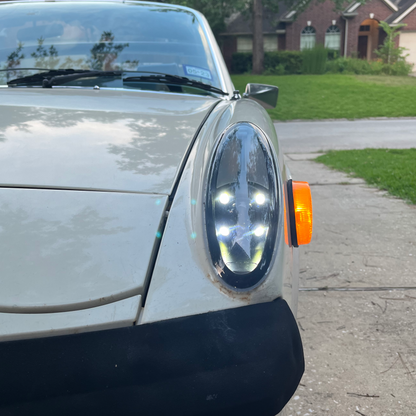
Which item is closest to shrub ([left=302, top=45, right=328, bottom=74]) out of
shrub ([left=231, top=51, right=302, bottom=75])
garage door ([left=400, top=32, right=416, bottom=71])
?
shrub ([left=231, top=51, right=302, bottom=75])

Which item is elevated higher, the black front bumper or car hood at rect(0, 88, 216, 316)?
car hood at rect(0, 88, 216, 316)

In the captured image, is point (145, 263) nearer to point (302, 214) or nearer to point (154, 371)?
point (154, 371)

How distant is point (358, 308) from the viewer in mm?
2391

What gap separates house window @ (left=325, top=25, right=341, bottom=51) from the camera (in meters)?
33.2

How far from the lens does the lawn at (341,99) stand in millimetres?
13172

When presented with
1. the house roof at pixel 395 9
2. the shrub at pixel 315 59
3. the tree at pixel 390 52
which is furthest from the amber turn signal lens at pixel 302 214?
the house roof at pixel 395 9

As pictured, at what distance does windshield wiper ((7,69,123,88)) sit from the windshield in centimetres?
4

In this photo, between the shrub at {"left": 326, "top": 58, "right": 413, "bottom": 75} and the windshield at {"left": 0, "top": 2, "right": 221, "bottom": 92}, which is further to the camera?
the shrub at {"left": 326, "top": 58, "right": 413, "bottom": 75}

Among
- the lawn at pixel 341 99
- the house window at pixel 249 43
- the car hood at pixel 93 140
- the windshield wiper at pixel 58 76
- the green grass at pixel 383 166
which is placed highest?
the house window at pixel 249 43

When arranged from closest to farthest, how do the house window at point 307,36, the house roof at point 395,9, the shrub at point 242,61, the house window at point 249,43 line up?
1. the shrub at point 242,61
2. the house roof at point 395,9
3. the house window at point 307,36
4. the house window at point 249,43

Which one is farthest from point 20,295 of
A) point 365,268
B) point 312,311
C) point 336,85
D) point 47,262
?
point 336,85

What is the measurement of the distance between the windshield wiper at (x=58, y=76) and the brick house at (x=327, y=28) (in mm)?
31918

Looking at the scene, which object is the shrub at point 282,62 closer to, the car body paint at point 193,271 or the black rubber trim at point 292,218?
the black rubber trim at point 292,218

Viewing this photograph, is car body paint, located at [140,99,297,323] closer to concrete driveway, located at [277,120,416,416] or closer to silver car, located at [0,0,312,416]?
silver car, located at [0,0,312,416]
